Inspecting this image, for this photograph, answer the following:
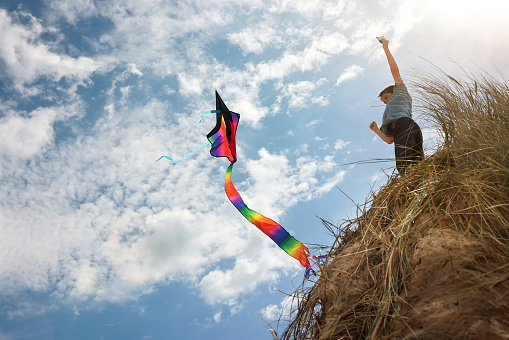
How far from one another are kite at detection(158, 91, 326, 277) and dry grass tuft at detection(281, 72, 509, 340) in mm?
1877

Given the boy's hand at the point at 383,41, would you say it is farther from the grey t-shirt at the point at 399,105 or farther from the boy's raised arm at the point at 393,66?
the grey t-shirt at the point at 399,105

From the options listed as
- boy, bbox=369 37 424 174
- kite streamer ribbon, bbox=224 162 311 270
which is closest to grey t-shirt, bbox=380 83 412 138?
boy, bbox=369 37 424 174

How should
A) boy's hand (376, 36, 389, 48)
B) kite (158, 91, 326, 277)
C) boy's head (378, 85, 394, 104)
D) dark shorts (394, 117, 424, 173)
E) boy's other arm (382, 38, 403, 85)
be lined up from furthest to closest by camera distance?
kite (158, 91, 326, 277) → boy's head (378, 85, 394, 104) → boy's hand (376, 36, 389, 48) → boy's other arm (382, 38, 403, 85) → dark shorts (394, 117, 424, 173)

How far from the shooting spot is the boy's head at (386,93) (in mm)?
4402

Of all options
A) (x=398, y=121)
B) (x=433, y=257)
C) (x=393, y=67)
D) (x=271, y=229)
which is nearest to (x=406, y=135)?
(x=398, y=121)

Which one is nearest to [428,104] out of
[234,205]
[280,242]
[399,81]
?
[399,81]

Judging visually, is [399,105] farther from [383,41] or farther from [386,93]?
[383,41]

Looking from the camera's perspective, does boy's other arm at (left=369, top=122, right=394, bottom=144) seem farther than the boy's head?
No

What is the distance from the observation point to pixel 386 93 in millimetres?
4426

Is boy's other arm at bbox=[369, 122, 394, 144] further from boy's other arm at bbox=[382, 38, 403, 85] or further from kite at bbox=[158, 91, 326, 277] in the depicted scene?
kite at bbox=[158, 91, 326, 277]

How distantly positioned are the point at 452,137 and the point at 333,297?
1.43 metres

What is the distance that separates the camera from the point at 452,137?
2.71m

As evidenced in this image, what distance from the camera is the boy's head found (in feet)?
14.4

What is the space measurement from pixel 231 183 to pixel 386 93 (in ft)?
7.34
